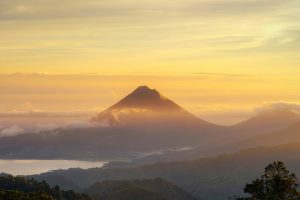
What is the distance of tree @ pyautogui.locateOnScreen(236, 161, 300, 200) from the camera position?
79.6m

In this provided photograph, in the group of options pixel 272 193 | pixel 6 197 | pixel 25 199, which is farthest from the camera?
pixel 6 197

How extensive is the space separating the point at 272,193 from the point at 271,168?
3.05m

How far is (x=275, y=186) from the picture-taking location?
262 feet

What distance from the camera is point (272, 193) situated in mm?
79750

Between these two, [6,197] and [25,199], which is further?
[6,197]

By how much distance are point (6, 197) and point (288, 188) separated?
268 ft

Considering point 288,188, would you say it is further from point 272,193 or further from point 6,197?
point 6,197

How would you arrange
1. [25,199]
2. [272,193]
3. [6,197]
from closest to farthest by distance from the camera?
1. [272,193]
2. [25,199]
3. [6,197]

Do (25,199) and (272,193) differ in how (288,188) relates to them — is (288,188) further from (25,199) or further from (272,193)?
(25,199)

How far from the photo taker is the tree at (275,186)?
261 feet

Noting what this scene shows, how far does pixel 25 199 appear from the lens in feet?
425

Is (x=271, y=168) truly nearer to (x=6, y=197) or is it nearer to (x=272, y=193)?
(x=272, y=193)

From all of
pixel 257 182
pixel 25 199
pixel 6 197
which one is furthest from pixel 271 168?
pixel 6 197

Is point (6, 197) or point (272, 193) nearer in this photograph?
point (272, 193)
